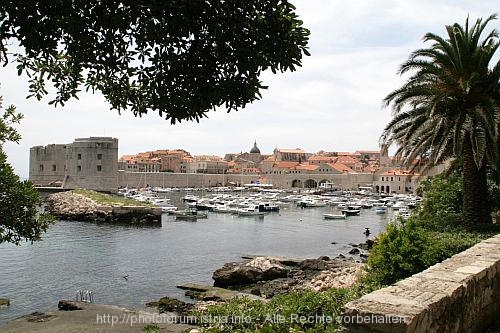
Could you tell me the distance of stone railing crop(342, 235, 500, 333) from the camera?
3.26 m

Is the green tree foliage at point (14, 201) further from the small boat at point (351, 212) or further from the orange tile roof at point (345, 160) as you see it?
the orange tile roof at point (345, 160)

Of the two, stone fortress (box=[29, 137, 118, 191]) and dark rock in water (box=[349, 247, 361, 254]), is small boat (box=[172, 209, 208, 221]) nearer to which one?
dark rock in water (box=[349, 247, 361, 254])

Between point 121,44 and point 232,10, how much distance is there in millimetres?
1122

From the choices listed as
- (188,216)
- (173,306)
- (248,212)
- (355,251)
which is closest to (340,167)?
(248,212)

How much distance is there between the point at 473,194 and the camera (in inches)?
515

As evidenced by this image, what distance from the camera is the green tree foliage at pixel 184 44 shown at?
3.94 metres

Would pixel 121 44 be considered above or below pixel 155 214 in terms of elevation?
above

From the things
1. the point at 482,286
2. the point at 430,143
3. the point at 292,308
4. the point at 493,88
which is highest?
the point at 493,88

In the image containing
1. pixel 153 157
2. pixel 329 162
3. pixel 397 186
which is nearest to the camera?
pixel 397 186

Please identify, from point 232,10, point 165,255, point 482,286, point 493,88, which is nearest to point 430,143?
point 493,88

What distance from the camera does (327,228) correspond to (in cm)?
4294

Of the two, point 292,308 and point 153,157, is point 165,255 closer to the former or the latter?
point 292,308

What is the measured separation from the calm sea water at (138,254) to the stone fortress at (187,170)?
100 feet

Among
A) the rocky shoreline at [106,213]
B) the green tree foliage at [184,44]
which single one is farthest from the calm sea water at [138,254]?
the green tree foliage at [184,44]
